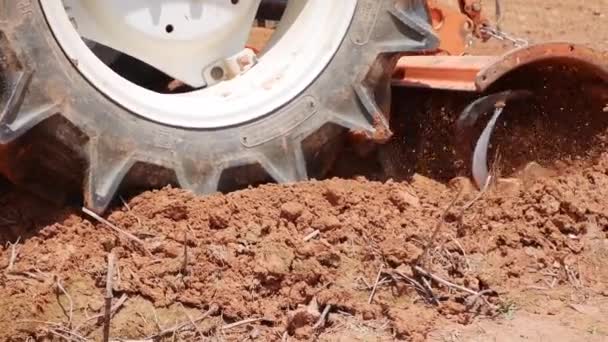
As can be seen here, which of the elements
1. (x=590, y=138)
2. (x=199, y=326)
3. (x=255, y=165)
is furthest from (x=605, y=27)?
(x=199, y=326)

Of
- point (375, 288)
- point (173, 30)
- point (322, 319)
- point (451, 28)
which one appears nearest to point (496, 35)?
point (451, 28)

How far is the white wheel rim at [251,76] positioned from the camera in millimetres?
2779

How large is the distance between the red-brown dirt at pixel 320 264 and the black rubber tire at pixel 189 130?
0.09m

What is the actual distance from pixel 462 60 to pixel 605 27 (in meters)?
3.08

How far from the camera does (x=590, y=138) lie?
10.9ft

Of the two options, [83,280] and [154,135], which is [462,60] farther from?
[83,280]

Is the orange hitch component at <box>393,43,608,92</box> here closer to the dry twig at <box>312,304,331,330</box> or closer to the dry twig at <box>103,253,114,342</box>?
the dry twig at <box>312,304,331,330</box>

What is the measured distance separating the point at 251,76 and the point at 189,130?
340mm

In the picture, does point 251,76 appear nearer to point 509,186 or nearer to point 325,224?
point 325,224

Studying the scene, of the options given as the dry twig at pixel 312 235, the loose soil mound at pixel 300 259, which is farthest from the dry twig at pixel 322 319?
the dry twig at pixel 312 235

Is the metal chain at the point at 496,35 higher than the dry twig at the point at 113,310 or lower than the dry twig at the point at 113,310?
higher

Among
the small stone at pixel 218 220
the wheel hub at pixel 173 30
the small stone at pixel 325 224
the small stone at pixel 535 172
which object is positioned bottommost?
the small stone at pixel 535 172

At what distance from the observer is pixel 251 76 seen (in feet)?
10.4

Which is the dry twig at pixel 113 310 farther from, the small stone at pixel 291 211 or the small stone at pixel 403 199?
the small stone at pixel 403 199
